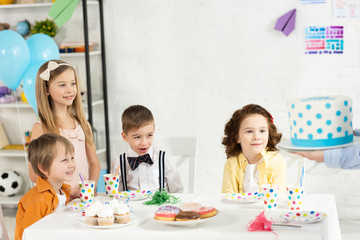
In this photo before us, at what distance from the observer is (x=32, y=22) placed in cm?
448

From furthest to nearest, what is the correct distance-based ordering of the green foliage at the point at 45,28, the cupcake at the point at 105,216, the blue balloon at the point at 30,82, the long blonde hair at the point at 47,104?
the green foliage at the point at 45,28 < the blue balloon at the point at 30,82 < the long blonde hair at the point at 47,104 < the cupcake at the point at 105,216

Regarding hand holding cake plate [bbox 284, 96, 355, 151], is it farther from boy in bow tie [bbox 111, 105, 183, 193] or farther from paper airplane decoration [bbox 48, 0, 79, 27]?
paper airplane decoration [bbox 48, 0, 79, 27]

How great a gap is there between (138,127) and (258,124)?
56 cm

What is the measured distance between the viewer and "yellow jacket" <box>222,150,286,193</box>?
8.05 feet

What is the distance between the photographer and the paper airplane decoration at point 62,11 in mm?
3926

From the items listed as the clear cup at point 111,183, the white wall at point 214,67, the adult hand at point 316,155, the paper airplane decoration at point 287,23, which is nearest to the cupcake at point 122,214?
the clear cup at point 111,183

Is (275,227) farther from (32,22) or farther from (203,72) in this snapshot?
(32,22)

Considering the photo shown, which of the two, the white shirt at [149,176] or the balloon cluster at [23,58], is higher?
the balloon cluster at [23,58]

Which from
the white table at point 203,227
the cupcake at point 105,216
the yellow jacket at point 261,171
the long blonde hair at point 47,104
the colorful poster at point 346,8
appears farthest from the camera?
the colorful poster at point 346,8

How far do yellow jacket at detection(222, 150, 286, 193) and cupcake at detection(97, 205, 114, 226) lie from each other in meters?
0.76

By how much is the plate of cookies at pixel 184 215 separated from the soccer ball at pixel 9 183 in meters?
2.92

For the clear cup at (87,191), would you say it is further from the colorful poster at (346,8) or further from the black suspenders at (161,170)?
the colorful poster at (346,8)

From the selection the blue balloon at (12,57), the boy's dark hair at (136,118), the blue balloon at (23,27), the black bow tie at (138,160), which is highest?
the blue balloon at (23,27)

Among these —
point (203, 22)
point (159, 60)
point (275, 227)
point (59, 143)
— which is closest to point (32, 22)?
point (159, 60)
